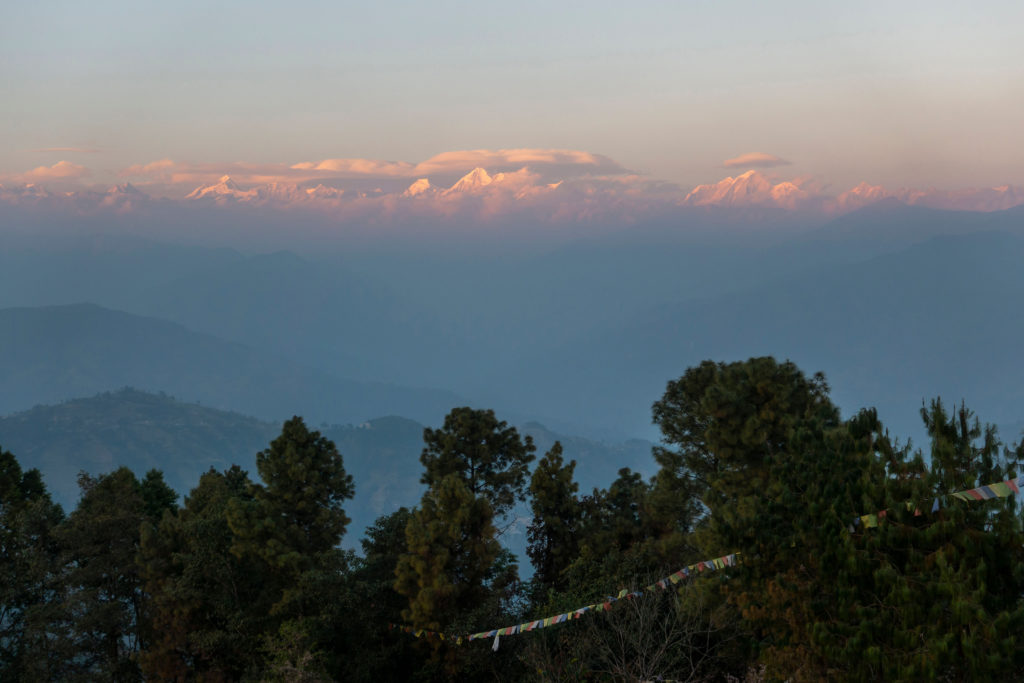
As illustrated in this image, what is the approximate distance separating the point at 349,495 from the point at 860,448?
75.8 ft

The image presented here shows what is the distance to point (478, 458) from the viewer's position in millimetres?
34469

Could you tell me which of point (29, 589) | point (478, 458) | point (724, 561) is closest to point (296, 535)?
point (478, 458)

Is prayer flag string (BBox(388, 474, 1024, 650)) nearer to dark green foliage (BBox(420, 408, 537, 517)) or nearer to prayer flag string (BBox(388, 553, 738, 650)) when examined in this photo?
prayer flag string (BBox(388, 553, 738, 650))

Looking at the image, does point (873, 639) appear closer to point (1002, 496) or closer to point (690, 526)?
point (1002, 496)

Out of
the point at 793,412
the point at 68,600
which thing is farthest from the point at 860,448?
the point at 68,600

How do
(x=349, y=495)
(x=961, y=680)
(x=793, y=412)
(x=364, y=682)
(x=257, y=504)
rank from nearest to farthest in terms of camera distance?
(x=961, y=680)
(x=793, y=412)
(x=364, y=682)
(x=257, y=504)
(x=349, y=495)

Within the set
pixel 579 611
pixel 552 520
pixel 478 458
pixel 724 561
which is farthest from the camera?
pixel 478 458

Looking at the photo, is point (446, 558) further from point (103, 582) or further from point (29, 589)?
point (29, 589)

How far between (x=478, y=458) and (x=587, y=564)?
320 inches

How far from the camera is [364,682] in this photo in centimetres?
2745

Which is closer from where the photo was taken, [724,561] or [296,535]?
[724,561]

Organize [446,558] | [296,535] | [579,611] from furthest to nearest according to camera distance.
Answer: [296,535], [446,558], [579,611]

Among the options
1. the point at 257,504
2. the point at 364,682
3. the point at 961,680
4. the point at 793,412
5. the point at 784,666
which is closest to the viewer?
the point at 961,680

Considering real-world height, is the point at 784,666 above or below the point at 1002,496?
below
